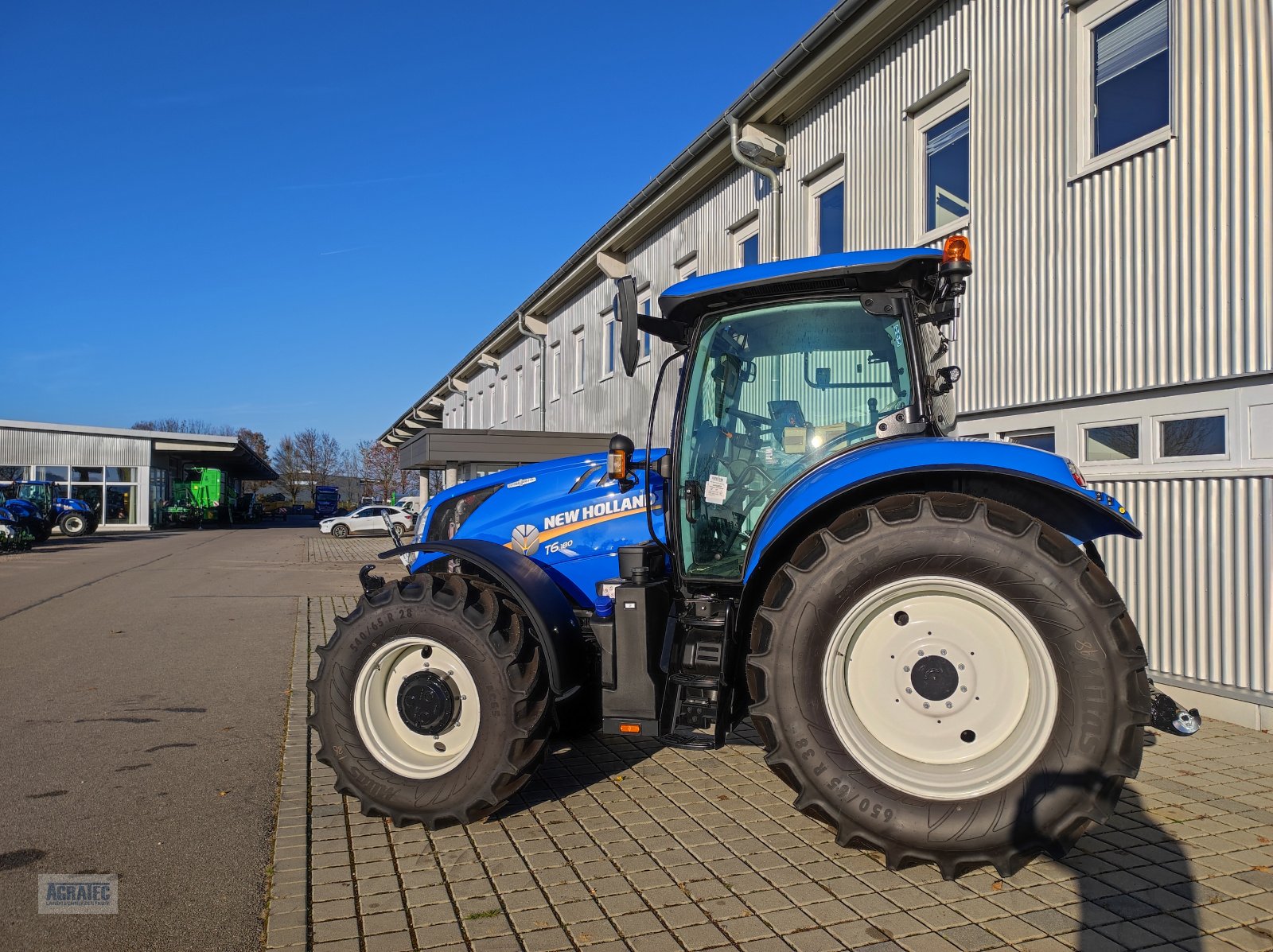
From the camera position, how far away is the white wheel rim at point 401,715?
13.3 ft

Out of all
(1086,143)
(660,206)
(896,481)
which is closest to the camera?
(896,481)

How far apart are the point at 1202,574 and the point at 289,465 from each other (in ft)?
348

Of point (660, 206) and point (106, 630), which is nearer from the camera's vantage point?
point (106, 630)

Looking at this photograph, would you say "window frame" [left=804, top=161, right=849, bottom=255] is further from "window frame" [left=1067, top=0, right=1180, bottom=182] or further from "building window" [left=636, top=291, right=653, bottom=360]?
"window frame" [left=1067, top=0, right=1180, bottom=182]

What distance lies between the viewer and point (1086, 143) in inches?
277

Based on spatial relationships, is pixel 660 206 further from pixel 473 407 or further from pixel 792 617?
pixel 473 407

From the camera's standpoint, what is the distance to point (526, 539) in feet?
15.5

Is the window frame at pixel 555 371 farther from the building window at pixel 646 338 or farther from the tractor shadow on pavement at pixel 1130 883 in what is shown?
the tractor shadow on pavement at pixel 1130 883

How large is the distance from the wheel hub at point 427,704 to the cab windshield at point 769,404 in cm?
122

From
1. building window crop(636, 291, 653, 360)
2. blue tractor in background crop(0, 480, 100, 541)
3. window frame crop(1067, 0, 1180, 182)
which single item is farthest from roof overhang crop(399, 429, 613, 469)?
blue tractor in background crop(0, 480, 100, 541)

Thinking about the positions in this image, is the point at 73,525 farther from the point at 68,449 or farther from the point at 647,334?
the point at 647,334

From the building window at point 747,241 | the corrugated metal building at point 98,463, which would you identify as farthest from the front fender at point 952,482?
the corrugated metal building at point 98,463

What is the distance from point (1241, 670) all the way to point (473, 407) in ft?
103

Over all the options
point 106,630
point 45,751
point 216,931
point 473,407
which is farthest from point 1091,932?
point 473,407
